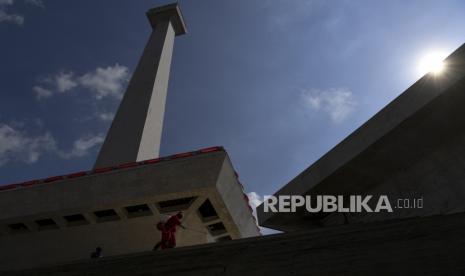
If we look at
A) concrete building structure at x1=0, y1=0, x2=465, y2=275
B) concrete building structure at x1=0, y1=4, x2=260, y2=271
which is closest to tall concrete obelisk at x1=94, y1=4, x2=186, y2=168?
concrete building structure at x1=0, y1=0, x2=465, y2=275

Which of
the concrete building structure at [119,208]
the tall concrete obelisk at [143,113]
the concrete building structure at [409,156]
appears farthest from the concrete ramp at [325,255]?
the tall concrete obelisk at [143,113]

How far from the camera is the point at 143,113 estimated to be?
2405 centimetres

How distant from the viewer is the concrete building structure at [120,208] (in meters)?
14.7

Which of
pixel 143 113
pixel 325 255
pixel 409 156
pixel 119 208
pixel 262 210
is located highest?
pixel 143 113

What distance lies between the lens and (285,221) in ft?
31.4

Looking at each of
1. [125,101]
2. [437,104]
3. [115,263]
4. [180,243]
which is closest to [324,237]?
[115,263]

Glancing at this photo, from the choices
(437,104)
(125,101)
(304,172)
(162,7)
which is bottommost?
(304,172)

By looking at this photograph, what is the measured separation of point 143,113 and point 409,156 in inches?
716

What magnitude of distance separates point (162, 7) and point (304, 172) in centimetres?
3386

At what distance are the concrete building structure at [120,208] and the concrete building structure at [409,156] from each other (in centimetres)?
622

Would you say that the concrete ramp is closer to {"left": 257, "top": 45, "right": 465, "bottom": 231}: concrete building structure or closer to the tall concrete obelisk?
{"left": 257, "top": 45, "right": 465, "bottom": 231}: concrete building structure

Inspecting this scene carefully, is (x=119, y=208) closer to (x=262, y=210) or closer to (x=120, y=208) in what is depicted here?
(x=120, y=208)

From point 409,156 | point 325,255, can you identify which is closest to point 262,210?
point 409,156

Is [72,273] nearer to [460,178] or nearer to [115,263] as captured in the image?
[115,263]
